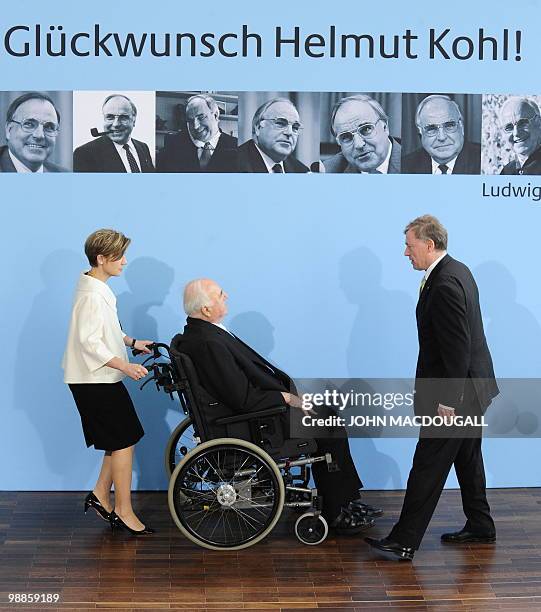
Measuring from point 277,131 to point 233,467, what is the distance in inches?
68.6

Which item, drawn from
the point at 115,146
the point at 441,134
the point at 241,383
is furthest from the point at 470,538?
the point at 115,146

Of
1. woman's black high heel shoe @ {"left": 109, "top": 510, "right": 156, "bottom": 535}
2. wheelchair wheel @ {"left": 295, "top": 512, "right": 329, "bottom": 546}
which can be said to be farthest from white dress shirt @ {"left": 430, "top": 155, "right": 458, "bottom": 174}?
woman's black high heel shoe @ {"left": 109, "top": 510, "right": 156, "bottom": 535}

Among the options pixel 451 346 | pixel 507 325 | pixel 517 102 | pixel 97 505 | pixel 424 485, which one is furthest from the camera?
pixel 507 325

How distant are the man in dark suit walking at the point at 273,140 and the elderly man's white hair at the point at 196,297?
0.87 m

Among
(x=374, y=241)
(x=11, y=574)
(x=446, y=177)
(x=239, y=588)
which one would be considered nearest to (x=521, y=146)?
(x=446, y=177)

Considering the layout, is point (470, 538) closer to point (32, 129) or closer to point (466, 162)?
point (466, 162)

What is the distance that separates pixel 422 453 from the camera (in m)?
4.66

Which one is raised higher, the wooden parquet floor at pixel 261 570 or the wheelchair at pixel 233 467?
the wheelchair at pixel 233 467

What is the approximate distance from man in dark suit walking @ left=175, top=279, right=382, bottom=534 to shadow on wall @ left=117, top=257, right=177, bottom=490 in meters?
0.71

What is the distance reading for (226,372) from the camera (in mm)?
4789

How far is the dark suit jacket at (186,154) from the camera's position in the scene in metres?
5.54

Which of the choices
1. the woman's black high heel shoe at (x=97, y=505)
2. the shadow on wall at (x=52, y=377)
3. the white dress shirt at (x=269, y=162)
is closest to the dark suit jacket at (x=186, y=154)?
the white dress shirt at (x=269, y=162)

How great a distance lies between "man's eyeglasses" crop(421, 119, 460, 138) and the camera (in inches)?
220
